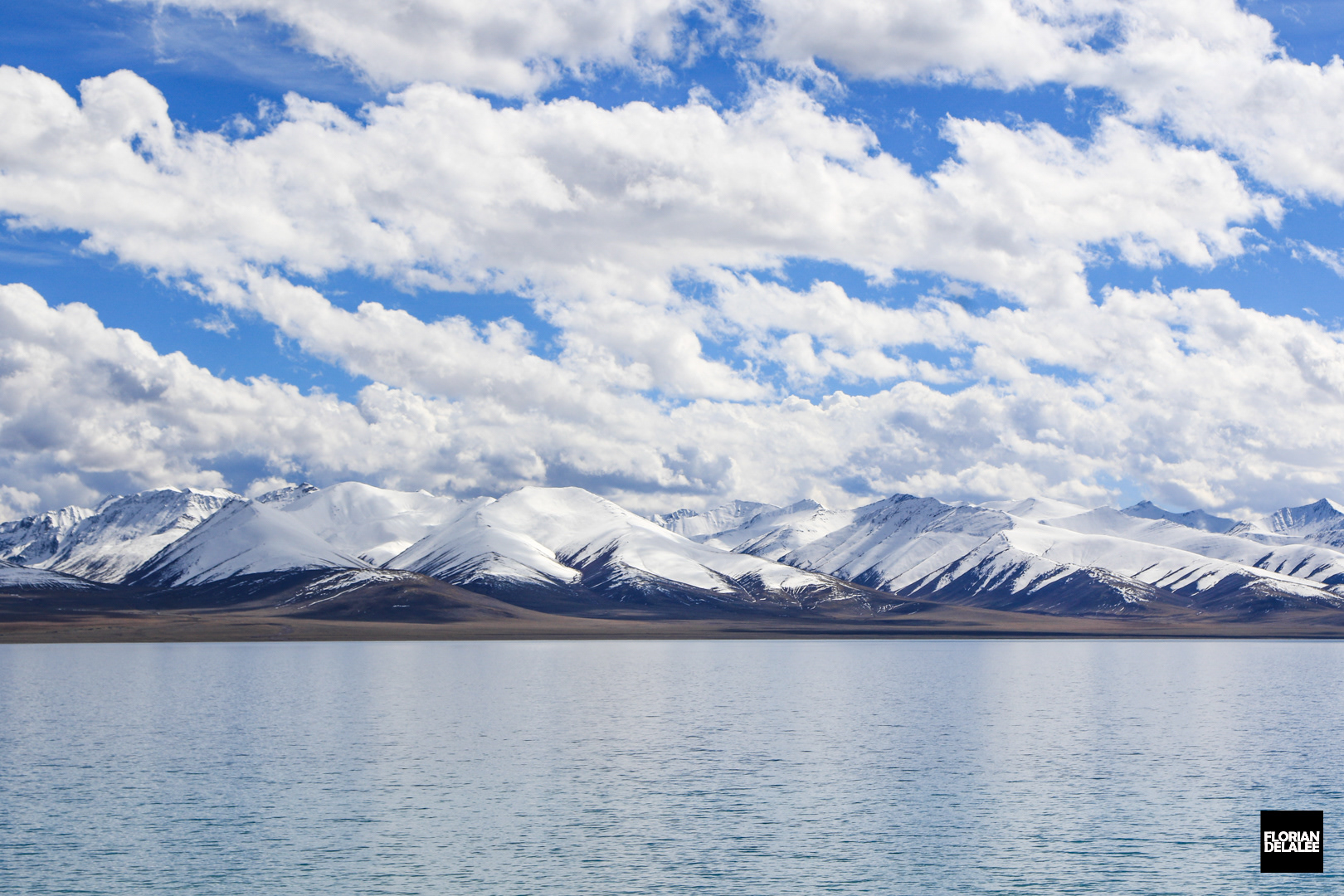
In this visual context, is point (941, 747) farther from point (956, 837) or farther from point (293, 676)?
point (293, 676)

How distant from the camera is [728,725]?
102 m

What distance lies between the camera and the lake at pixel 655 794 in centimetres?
5012

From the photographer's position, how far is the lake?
50125 mm

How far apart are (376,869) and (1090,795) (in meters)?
40.6

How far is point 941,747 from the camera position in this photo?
88375mm

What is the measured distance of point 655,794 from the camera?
6775 cm

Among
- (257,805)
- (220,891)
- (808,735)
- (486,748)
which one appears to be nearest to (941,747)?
(808,735)

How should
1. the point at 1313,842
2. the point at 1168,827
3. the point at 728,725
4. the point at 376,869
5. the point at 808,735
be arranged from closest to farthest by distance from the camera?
1. the point at 376,869
2. the point at 1313,842
3. the point at 1168,827
4. the point at 808,735
5. the point at 728,725

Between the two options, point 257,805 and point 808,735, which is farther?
point 808,735

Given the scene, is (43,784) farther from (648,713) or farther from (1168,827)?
(1168,827)

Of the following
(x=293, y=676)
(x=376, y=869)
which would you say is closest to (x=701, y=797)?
(x=376, y=869)

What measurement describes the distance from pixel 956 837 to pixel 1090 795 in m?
14.5

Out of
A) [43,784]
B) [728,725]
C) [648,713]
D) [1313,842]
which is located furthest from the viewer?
[648,713]

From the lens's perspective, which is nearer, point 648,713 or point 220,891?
point 220,891
